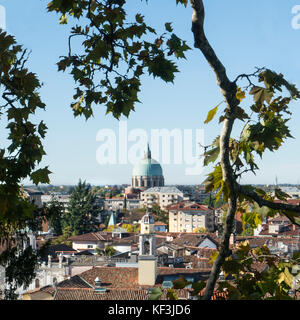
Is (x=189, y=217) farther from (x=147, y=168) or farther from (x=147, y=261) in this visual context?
(x=147, y=261)

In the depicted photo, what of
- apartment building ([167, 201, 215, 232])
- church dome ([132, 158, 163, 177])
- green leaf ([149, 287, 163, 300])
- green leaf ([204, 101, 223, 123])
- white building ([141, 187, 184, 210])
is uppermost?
church dome ([132, 158, 163, 177])

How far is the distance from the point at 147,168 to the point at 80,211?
40713 millimetres

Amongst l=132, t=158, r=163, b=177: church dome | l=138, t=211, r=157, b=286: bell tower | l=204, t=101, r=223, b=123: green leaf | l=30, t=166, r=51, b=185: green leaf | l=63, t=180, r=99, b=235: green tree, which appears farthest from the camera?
l=132, t=158, r=163, b=177: church dome

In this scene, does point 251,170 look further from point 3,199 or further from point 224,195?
point 3,199

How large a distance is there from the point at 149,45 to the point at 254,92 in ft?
1.91

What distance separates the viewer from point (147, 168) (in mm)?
80250

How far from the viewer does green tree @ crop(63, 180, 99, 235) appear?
39844mm

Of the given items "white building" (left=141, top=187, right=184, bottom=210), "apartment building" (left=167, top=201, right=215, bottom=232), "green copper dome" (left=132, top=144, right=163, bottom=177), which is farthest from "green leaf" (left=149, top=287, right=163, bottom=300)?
"green copper dome" (left=132, top=144, right=163, bottom=177)

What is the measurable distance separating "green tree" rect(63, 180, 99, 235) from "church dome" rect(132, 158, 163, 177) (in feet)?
126

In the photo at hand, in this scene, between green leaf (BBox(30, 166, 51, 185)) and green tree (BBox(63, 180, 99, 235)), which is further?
green tree (BBox(63, 180, 99, 235))

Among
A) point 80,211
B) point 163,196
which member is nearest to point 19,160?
point 80,211

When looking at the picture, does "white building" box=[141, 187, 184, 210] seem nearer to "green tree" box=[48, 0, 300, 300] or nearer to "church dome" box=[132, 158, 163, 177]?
"church dome" box=[132, 158, 163, 177]

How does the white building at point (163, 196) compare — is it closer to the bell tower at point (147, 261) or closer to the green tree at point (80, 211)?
the green tree at point (80, 211)

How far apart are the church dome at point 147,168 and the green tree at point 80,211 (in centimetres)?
3833
